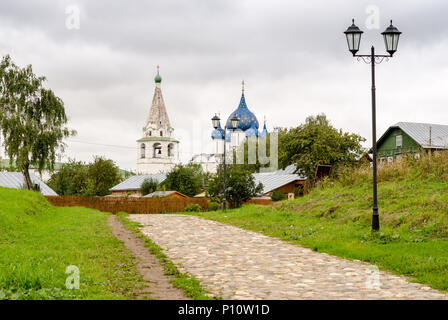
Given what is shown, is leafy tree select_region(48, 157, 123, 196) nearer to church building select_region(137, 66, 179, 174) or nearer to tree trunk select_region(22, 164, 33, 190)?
church building select_region(137, 66, 179, 174)

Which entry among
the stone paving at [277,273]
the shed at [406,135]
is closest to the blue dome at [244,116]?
the shed at [406,135]

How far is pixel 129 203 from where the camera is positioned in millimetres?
43656

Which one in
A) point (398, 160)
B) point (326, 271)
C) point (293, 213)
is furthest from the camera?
point (398, 160)

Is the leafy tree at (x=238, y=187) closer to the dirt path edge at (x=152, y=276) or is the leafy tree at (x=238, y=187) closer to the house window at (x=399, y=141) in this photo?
the house window at (x=399, y=141)

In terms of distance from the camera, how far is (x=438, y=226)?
12664 millimetres

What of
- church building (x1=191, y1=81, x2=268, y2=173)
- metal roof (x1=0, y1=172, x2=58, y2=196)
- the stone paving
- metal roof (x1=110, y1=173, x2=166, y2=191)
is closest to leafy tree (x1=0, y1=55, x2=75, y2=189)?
metal roof (x1=0, y1=172, x2=58, y2=196)

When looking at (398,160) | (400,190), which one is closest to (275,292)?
(400,190)

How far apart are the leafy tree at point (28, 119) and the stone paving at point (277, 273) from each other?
27216 mm

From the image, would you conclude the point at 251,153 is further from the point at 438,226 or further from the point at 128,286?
the point at 128,286

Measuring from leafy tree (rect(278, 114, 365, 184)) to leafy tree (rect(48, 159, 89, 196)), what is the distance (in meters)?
36.4

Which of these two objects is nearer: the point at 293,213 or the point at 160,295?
the point at 160,295

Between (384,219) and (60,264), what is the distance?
9.70 meters

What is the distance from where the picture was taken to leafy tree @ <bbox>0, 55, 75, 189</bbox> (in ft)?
124

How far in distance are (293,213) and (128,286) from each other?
1329 cm
